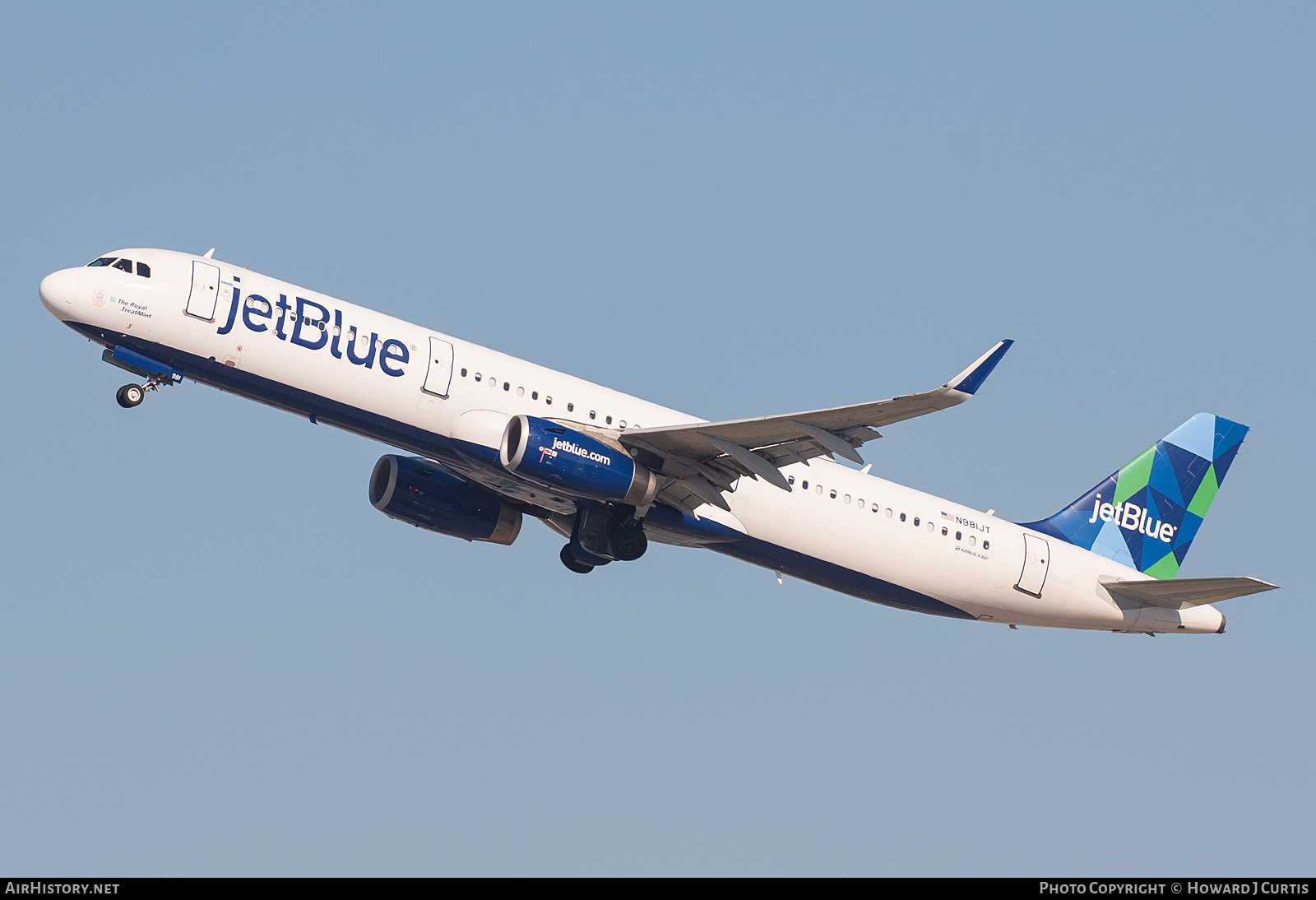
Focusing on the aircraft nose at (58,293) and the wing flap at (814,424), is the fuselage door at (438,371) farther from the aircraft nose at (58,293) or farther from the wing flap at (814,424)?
the aircraft nose at (58,293)

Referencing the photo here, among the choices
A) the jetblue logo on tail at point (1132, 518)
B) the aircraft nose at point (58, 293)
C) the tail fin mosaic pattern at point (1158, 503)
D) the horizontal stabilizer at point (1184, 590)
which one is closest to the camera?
the aircraft nose at point (58, 293)

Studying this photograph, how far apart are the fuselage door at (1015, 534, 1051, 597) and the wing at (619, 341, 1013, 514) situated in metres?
8.36

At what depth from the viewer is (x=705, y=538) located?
36906mm

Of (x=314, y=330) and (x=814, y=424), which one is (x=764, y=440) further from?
(x=314, y=330)

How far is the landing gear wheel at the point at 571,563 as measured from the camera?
4050cm

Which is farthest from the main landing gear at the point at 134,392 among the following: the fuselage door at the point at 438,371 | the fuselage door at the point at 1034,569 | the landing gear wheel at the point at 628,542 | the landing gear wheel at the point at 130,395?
the fuselage door at the point at 1034,569

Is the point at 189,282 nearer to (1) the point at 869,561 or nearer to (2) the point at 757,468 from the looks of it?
(2) the point at 757,468

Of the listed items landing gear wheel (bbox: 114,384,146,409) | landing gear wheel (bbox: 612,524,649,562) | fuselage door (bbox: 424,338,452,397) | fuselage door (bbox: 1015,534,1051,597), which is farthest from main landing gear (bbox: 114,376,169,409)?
fuselage door (bbox: 1015,534,1051,597)

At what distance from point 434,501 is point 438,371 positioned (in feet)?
19.3

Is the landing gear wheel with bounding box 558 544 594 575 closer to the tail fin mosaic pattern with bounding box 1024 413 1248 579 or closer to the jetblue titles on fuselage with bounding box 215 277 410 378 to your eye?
the jetblue titles on fuselage with bounding box 215 277 410 378

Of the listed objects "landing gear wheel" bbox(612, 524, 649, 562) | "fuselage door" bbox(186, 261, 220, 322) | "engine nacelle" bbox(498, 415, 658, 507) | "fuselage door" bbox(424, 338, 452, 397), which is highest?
"fuselage door" bbox(186, 261, 220, 322)

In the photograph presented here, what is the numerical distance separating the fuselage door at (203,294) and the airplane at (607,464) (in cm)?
4

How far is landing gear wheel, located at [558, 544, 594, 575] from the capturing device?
133ft


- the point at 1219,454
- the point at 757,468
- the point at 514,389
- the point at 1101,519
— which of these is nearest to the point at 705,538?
the point at 757,468
